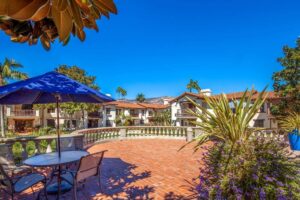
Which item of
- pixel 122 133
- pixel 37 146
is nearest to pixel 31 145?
pixel 37 146

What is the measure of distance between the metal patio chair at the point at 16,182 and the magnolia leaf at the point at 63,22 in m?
3.70

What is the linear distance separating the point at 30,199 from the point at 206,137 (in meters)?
3.82

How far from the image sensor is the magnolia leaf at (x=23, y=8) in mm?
639

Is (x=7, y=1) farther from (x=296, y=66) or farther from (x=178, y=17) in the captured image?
(x=296, y=66)

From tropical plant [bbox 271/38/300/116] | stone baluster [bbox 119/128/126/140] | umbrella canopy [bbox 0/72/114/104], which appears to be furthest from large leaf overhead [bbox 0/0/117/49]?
tropical plant [bbox 271/38/300/116]

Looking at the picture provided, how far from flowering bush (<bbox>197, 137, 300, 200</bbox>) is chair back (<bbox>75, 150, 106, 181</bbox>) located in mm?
2185

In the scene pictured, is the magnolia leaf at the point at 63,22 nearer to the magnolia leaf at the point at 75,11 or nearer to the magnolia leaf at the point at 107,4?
the magnolia leaf at the point at 75,11

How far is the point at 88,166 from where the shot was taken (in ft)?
12.8

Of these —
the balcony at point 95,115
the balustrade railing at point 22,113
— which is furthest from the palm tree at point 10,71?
the balcony at point 95,115

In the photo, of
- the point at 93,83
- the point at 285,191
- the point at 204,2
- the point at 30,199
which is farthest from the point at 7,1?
the point at 93,83

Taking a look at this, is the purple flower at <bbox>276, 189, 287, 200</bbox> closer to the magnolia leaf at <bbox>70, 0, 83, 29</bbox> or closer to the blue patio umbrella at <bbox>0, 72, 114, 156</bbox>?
the magnolia leaf at <bbox>70, 0, 83, 29</bbox>

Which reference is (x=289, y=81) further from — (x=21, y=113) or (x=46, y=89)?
(x=21, y=113)

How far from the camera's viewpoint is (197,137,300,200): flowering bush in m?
2.51

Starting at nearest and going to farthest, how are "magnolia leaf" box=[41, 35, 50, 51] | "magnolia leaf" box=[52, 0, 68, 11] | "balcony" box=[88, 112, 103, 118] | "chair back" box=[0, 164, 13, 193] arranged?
"magnolia leaf" box=[52, 0, 68, 11] → "magnolia leaf" box=[41, 35, 50, 51] → "chair back" box=[0, 164, 13, 193] → "balcony" box=[88, 112, 103, 118]
